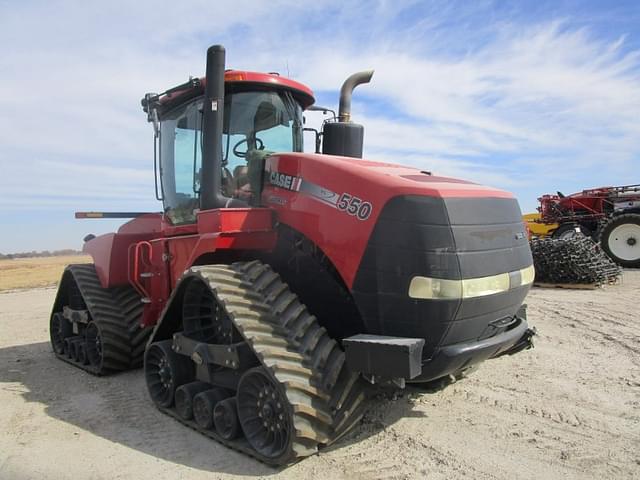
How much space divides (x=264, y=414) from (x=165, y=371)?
1399 mm

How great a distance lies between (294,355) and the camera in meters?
3.46

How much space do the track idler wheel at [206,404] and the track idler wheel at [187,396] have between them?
8 centimetres

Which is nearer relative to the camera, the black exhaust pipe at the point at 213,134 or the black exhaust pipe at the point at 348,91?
the black exhaust pipe at the point at 213,134

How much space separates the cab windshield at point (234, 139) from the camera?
15.5ft

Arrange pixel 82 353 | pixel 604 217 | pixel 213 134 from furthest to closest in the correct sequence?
pixel 604 217
pixel 82 353
pixel 213 134

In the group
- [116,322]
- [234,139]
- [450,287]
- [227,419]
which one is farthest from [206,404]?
[116,322]

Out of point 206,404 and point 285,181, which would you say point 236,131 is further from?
point 206,404

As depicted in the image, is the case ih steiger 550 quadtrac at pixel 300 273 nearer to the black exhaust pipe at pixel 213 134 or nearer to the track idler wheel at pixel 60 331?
the black exhaust pipe at pixel 213 134

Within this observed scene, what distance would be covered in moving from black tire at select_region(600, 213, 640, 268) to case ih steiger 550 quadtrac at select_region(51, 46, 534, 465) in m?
13.1

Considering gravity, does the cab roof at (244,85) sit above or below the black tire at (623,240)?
above

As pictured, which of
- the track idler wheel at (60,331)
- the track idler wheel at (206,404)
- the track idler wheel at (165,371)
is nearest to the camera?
the track idler wheel at (206,404)

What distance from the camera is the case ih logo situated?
403 cm

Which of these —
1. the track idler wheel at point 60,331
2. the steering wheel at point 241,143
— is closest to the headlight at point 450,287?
the steering wheel at point 241,143

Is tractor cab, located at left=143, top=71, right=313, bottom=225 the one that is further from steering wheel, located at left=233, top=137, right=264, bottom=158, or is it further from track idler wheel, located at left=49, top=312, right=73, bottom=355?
track idler wheel, located at left=49, top=312, right=73, bottom=355
